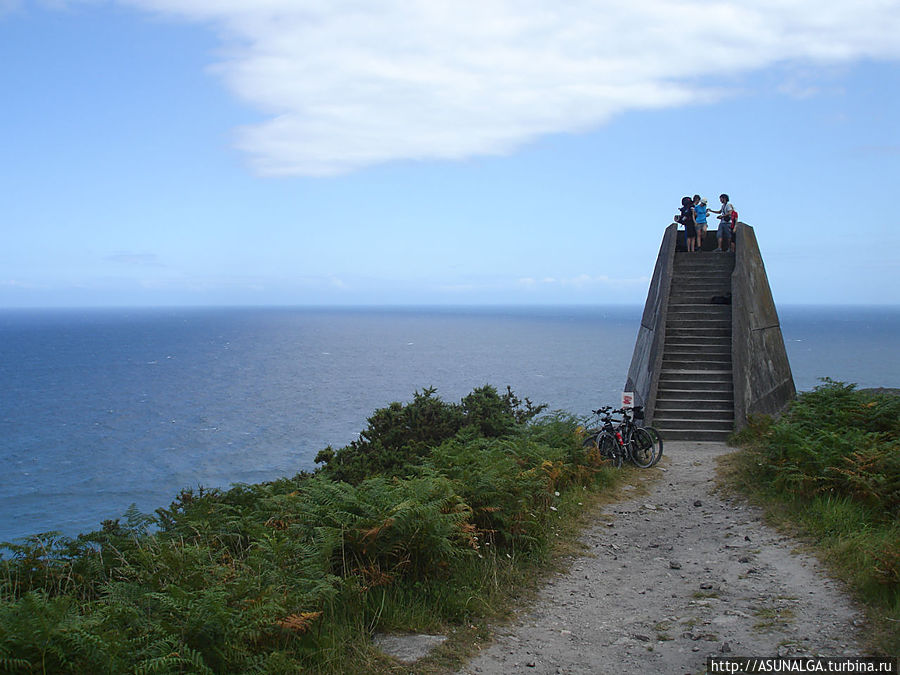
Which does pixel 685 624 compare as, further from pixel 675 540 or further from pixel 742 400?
pixel 742 400

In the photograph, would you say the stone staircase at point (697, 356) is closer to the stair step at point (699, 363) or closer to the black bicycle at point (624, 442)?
the stair step at point (699, 363)

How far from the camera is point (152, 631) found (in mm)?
4441

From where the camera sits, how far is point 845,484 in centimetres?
837

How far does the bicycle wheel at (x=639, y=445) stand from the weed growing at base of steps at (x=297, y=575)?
10.0ft

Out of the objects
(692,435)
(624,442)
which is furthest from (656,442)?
(692,435)

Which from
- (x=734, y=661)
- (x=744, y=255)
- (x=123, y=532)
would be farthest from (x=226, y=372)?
(x=734, y=661)

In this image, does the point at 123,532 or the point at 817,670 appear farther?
the point at 123,532

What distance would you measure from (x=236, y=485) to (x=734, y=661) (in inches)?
291

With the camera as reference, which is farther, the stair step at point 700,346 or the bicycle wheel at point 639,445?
the stair step at point 700,346

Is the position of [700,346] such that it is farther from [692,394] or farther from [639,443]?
[639,443]

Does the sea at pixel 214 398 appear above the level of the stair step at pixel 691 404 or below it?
below

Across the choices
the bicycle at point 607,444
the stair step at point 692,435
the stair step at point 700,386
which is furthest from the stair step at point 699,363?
the bicycle at point 607,444

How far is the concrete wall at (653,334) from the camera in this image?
1638 cm

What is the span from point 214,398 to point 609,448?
51.9 meters
